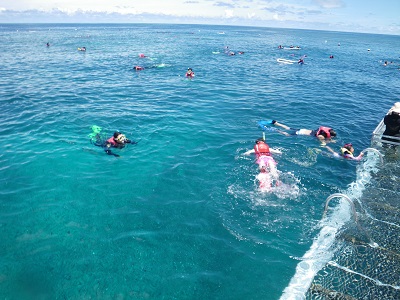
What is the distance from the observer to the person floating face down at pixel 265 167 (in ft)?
47.6

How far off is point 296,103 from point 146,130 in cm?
1801

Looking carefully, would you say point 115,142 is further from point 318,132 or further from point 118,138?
point 318,132

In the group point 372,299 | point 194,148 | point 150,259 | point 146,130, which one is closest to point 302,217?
point 372,299

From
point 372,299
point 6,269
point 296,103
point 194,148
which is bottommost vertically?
point 6,269

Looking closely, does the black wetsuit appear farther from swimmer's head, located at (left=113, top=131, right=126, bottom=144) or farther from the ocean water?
the ocean water

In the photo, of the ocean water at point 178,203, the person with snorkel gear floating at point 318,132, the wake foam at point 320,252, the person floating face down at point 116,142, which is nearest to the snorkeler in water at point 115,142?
the person floating face down at point 116,142

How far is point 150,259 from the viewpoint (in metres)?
10.4

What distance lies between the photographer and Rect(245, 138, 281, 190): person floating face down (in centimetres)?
1450

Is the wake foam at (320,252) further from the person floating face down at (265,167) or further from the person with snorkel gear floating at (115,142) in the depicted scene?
the person with snorkel gear floating at (115,142)

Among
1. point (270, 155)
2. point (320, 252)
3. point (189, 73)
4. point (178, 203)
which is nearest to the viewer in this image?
point (320, 252)

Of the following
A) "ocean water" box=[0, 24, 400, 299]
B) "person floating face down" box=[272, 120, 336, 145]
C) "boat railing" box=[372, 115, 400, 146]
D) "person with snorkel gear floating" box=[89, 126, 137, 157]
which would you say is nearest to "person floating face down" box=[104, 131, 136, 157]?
"person with snorkel gear floating" box=[89, 126, 137, 157]

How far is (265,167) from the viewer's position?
619 inches

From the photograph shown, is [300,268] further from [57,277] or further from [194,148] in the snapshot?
[194,148]

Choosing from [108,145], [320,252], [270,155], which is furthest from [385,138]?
[108,145]
